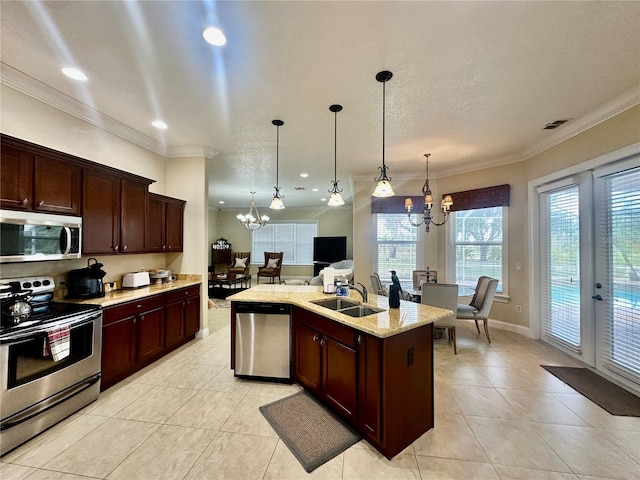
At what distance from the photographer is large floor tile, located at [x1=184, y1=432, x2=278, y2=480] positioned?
167 cm

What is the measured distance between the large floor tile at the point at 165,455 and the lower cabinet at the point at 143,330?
1.04 meters

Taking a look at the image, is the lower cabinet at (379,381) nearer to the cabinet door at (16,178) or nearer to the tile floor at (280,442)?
the tile floor at (280,442)

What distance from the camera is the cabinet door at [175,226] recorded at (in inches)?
151

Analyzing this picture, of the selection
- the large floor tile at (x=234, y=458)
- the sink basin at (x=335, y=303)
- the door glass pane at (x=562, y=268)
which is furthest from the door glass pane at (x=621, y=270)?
the large floor tile at (x=234, y=458)

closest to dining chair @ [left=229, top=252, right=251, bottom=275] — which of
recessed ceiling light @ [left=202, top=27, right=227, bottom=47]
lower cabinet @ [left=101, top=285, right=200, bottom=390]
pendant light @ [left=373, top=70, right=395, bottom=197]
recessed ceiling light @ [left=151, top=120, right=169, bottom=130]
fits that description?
lower cabinet @ [left=101, top=285, right=200, bottom=390]

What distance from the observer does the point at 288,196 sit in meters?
7.95

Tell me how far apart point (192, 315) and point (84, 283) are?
1.47m

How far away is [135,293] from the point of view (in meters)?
3.00

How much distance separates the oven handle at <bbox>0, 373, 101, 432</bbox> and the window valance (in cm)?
562

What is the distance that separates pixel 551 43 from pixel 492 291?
294 cm

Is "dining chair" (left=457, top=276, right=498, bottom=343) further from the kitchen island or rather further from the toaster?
the toaster

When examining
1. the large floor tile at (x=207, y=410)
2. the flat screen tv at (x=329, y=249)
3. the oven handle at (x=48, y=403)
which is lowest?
the large floor tile at (x=207, y=410)

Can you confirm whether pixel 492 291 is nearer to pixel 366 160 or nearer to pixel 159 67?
pixel 366 160

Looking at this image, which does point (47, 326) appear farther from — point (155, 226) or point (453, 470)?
point (453, 470)
